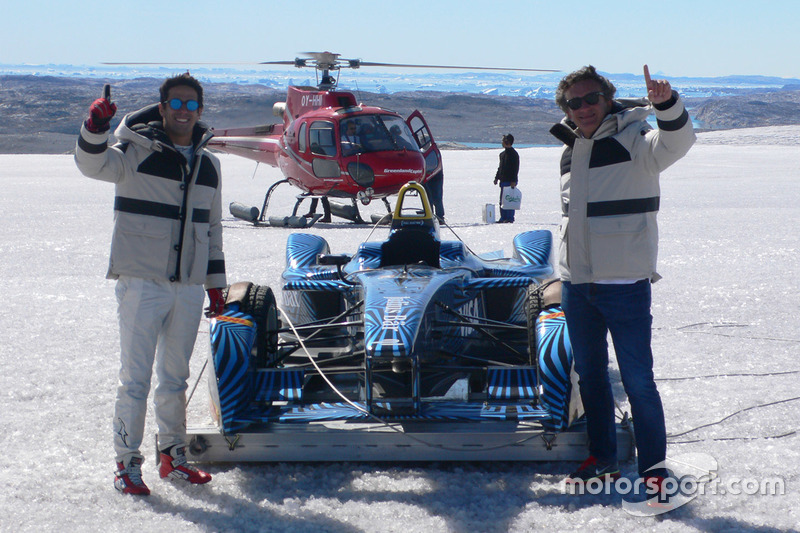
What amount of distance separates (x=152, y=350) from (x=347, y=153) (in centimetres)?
1270

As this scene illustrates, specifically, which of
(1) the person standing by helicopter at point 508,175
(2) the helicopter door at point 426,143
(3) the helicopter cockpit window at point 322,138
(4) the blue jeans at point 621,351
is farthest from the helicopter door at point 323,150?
(4) the blue jeans at point 621,351

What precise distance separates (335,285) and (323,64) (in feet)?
45.0

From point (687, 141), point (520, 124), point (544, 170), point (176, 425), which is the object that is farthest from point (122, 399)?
point (520, 124)

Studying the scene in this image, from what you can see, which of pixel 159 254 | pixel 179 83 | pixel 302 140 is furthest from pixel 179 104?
pixel 302 140

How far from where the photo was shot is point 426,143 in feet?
59.8

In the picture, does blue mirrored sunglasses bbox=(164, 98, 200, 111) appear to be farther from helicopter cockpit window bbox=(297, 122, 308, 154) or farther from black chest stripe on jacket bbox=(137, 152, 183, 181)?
helicopter cockpit window bbox=(297, 122, 308, 154)

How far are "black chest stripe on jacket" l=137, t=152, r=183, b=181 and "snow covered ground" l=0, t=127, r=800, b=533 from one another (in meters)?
1.64

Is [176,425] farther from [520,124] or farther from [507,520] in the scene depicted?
[520,124]

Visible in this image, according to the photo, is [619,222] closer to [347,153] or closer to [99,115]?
[99,115]

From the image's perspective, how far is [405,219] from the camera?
714 cm

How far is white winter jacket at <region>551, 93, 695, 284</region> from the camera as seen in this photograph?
403 cm

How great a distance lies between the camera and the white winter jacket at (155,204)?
14.3 ft

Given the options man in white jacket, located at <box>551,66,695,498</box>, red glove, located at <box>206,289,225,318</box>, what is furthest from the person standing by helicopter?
man in white jacket, located at <box>551,66,695,498</box>

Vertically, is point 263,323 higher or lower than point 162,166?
lower
